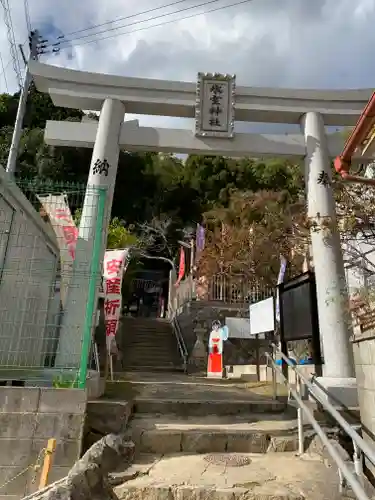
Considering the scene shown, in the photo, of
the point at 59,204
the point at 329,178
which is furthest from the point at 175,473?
the point at 329,178

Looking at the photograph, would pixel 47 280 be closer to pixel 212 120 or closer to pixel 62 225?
pixel 62 225

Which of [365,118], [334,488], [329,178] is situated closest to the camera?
[334,488]

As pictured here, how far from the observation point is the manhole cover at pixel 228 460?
4.80 m

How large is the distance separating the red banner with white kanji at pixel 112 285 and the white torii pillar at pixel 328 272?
16.9 ft

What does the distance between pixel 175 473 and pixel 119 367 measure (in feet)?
40.6

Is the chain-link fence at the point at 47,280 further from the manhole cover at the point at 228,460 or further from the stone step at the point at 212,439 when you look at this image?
the manhole cover at the point at 228,460

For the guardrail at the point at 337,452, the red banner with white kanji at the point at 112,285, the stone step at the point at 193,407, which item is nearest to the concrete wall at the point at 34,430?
the stone step at the point at 193,407

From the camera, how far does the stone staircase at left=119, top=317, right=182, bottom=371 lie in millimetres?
17234

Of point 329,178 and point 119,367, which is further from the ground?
point 329,178

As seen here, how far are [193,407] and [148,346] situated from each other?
12996 millimetres

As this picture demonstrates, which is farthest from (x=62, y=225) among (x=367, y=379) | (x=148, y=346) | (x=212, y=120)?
(x=148, y=346)

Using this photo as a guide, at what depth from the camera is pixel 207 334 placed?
18.2 metres

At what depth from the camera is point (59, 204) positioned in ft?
24.5

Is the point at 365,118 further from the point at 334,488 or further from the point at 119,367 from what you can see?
the point at 119,367
